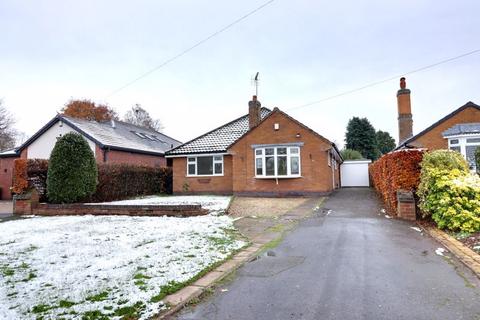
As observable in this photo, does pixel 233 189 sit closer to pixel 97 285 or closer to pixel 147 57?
pixel 147 57

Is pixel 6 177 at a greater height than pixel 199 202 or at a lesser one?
greater

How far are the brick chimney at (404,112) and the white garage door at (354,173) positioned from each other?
17.4ft

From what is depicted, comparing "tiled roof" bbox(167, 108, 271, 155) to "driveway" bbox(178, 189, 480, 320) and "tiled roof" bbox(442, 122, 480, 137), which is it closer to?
"tiled roof" bbox(442, 122, 480, 137)

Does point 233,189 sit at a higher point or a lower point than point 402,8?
lower

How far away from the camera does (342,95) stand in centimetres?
2316

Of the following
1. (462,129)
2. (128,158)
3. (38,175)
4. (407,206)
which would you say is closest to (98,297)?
(407,206)

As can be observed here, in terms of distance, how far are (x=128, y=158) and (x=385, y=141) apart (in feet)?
170

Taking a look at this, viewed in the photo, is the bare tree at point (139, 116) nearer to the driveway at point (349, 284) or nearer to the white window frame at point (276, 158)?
the white window frame at point (276, 158)

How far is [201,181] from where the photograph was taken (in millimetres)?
23078

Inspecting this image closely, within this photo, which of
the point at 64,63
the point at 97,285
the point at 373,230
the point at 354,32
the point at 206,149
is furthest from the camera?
the point at 206,149

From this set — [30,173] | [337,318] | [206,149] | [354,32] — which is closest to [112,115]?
[206,149]

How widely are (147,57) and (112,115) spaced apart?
4381 centimetres

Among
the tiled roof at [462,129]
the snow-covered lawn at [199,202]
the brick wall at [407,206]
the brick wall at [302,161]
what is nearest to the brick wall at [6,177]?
the snow-covered lawn at [199,202]

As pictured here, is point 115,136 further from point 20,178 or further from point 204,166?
point 20,178
